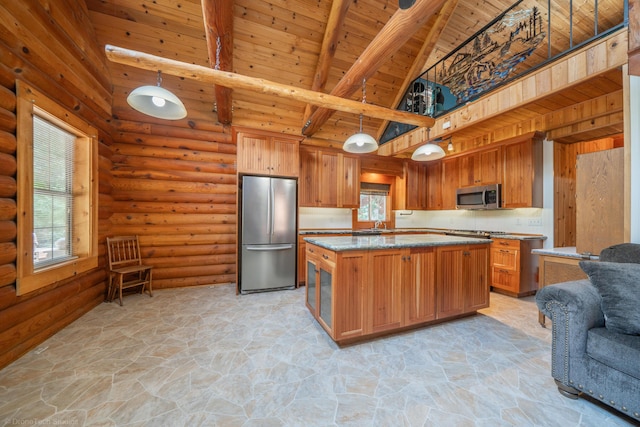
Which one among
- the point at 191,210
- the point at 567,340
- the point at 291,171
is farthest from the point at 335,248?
the point at 191,210

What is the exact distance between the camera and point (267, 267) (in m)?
3.76

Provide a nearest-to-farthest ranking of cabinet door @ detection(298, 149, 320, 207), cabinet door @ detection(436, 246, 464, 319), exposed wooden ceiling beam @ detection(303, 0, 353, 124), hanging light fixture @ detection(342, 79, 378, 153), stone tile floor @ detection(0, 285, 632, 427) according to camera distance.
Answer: stone tile floor @ detection(0, 285, 632, 427) < cabinet door @ detection(436, 246, 464, 319) < hanging light fixture @ detection(342, 79, 378, 153) < exposed wooden ceiling beam @ detection(303, 0, 353, 124) < cabinet door @ detection(298, 149, 320, 207)

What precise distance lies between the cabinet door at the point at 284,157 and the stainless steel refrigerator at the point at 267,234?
0.15 meters

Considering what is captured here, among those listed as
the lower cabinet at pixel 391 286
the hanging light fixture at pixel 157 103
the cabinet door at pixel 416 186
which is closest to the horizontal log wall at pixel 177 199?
the hanging light fixture at pixel 157 103

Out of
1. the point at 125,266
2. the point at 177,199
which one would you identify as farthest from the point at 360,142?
the point at 125,266

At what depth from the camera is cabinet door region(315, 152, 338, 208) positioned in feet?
14.9

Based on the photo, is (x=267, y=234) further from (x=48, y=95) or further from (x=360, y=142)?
(x=48, y=95)

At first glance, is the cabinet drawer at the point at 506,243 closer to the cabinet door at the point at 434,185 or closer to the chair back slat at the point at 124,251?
the cabinet door at the point at 434,185

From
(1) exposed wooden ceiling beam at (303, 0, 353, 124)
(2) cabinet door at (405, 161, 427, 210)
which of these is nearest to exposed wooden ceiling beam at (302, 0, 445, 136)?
(1) exposed wooden ceiling beam at (303, 0, 353, 124)

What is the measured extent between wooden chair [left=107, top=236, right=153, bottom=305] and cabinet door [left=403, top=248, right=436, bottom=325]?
355cm

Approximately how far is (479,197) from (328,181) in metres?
2.84

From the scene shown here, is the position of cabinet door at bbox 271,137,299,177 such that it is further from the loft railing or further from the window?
the loft railing

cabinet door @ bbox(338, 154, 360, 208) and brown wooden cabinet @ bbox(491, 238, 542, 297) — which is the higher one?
cabinet door @ bbox(338, 154, 360, 208)

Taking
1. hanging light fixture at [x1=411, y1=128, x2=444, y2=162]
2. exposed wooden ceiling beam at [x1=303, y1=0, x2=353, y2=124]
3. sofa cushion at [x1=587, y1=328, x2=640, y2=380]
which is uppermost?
exposed wooden ceiling beam at [x1=303, y1=0, x2=353, y2=124]
